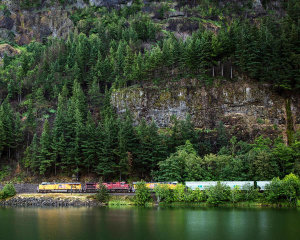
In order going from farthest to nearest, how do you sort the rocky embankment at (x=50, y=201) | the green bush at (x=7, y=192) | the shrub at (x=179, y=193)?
the green bush at (x=7, y=192)
the rocky embankment at (x=50, y=201)
the shrub at (x=179, y=193)

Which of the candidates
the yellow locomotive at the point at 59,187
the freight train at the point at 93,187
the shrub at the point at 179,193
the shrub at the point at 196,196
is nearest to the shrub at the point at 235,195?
the shrub at the point at 196,196

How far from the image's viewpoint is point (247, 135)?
81.2 meters

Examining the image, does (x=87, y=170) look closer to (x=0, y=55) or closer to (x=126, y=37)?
(x=126, y=37)

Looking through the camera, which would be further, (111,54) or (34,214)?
(111,54)

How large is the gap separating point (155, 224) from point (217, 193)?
19.7m

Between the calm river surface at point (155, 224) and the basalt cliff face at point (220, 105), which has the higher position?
the basalt cliff face at point (220, 105)

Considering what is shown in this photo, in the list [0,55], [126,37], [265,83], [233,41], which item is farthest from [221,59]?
[0,55]

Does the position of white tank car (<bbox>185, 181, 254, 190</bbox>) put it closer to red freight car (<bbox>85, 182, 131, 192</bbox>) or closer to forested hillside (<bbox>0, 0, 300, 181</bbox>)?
forested hillside (<bbox>0, 0, 300, 181</bbox>)

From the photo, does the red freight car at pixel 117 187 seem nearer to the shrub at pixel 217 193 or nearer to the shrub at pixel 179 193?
the shrub at pixel 179 193

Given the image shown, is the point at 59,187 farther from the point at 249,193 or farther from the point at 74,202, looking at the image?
the point at 249,193

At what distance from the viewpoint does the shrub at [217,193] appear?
58562mm

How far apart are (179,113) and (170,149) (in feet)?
47.9

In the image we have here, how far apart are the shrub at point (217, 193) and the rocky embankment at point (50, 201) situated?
21.6 m

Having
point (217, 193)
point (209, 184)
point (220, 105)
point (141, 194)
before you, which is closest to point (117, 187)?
point (141, 194)
